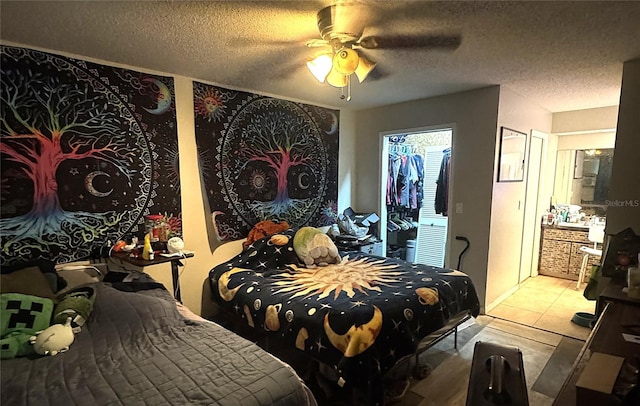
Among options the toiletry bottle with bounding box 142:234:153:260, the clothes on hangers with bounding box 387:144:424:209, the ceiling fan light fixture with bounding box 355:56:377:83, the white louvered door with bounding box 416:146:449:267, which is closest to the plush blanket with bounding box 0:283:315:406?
the toiletry bottle with bounding box 142:234:153:260

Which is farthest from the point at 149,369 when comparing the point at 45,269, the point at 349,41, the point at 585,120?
the point at 585,120

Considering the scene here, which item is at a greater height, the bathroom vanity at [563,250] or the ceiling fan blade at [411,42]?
the ceiling fan blade at [411,42]

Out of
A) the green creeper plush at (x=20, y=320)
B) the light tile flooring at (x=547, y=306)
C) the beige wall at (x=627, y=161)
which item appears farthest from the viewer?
the light tile flooring at (x=547, y=306)

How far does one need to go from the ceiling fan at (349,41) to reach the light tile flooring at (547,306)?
2816mm

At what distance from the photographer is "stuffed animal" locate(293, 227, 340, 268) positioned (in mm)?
3162

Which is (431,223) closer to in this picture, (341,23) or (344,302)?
(344,302)

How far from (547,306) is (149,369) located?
4021mm

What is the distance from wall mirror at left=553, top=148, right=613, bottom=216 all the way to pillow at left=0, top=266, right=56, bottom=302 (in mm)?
5970

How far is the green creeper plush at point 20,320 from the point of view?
1581mm

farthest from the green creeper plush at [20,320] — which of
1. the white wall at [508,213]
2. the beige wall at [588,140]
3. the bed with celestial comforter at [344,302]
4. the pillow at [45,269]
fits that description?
the beige wall at [588,140]

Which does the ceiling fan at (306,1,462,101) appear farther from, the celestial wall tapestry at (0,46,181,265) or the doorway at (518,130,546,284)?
the doorway at (518,130,546,284)

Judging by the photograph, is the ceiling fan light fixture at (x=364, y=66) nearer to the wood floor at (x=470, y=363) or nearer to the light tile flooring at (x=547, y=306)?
the wood floor at (x=470, y=363)

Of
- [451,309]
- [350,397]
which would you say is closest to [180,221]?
[350,397]

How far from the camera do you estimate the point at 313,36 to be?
6.77 ft
